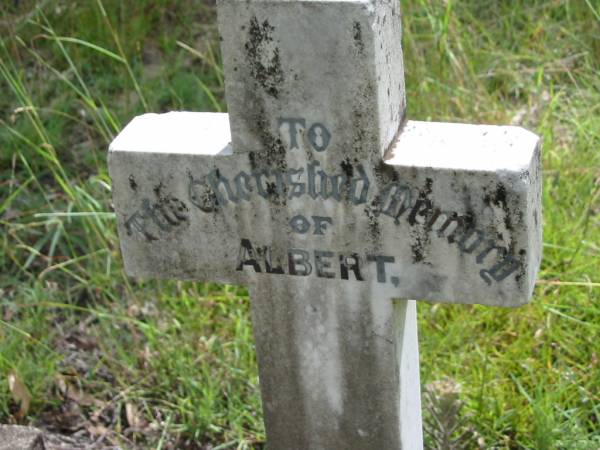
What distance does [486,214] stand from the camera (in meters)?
2.02

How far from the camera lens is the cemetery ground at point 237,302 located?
9.78 feet

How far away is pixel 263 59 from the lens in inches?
79.7

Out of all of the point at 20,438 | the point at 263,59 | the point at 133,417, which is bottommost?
the point at 133,417

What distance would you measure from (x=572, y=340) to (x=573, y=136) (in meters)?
0.93

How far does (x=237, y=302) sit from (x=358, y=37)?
5.20 feet

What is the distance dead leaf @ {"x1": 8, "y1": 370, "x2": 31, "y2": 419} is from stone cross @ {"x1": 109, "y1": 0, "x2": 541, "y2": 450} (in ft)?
2.92

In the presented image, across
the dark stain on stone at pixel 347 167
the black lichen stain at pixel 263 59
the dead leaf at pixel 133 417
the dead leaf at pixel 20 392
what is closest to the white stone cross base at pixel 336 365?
the dark stain on stone at pixel 347 167

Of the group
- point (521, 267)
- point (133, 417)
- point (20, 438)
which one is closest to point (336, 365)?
point (521, 267)

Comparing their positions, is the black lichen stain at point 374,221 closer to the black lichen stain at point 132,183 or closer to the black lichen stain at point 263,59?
the black lichen stain at point 263,59

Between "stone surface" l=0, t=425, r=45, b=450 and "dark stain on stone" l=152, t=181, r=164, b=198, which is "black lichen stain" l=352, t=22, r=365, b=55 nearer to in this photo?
"dark stain on stone" l=152, t=181, r=164, b=198

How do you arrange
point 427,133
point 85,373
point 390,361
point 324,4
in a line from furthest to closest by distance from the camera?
point 85,373
point 390,361
point 427,133
point 324,4

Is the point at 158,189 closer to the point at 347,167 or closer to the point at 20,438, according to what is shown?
the point at 347,167

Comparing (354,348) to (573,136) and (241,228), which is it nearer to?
(241,228)

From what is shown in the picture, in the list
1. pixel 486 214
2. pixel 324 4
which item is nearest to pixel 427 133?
pixel 486 214
